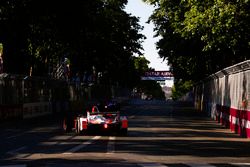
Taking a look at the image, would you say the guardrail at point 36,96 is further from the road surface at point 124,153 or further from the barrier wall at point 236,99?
the road surface at point 124,153

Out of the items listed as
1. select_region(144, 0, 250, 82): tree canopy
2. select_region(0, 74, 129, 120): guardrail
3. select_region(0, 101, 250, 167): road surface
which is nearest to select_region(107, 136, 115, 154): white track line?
select_region(0, 101, 250, 167): road surface

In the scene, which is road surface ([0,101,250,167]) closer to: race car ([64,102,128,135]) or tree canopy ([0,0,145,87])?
race car ([64,102,128,135])

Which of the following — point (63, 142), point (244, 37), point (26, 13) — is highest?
point (26, 13)

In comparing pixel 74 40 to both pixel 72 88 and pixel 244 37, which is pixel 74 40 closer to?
pixel 72 88

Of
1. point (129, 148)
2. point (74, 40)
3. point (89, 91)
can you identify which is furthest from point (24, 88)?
point (89, 91)

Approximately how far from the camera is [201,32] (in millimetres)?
32000

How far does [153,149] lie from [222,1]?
11963 mm

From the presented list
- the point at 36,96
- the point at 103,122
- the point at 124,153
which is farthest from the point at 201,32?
the point at 36,96

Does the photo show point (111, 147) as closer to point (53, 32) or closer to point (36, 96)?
point (36, 96)

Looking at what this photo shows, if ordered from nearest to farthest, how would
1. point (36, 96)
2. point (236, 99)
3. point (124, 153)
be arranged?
point (124, 153)
point (236, 99)
point (36, 96)

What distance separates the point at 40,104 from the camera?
46.5 meters

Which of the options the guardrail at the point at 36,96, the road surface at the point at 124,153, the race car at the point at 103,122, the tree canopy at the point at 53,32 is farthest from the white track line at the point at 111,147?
the tree canopy at the point at 53,32

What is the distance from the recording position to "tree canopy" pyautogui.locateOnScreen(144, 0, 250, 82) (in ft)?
93.9

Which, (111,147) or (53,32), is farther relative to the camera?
(53,32)
